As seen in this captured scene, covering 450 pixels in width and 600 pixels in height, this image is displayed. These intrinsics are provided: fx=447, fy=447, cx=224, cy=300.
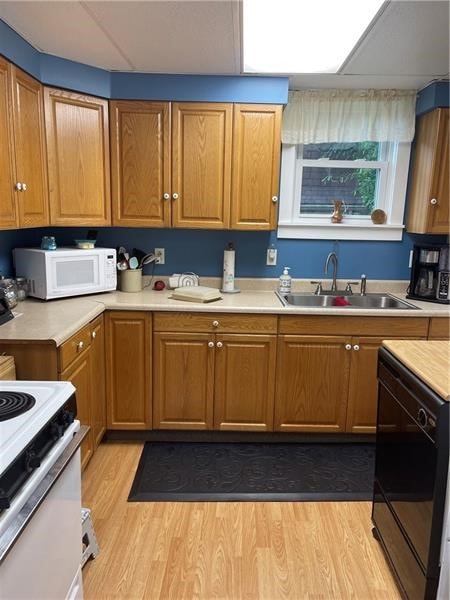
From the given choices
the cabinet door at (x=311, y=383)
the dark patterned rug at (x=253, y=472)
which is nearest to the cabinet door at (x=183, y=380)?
the dark patterned rug at (x=253, y=472)

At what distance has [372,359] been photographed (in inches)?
105

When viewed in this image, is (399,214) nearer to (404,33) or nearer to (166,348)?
(404,33)

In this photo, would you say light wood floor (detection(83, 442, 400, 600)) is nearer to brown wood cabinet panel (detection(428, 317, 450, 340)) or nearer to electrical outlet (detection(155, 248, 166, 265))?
brown wood cabinet panel (detection(428, 317, 450, 340))

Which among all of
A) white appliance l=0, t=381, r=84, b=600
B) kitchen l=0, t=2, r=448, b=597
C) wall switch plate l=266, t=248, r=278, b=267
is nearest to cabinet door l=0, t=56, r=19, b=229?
kitchen l=0, t=2, r=448, b=597

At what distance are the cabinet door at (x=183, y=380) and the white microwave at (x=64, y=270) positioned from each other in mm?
524

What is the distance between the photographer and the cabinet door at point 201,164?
271 centimetres

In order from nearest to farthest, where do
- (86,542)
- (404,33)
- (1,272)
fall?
(86,542) < (404,33) < (1,272)

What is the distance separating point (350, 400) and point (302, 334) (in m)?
0.51

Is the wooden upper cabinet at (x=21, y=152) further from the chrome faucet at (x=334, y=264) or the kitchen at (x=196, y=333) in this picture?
the chrome faucet at (x=334, y=264)

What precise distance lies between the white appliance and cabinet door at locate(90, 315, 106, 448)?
931 millimetres

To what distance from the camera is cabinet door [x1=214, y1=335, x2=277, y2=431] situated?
104 inches

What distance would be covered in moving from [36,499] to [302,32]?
7.06 ft

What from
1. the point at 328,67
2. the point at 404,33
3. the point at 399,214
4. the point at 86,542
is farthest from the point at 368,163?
the point at 86,542

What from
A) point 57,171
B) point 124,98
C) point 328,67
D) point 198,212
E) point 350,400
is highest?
point 328,67
